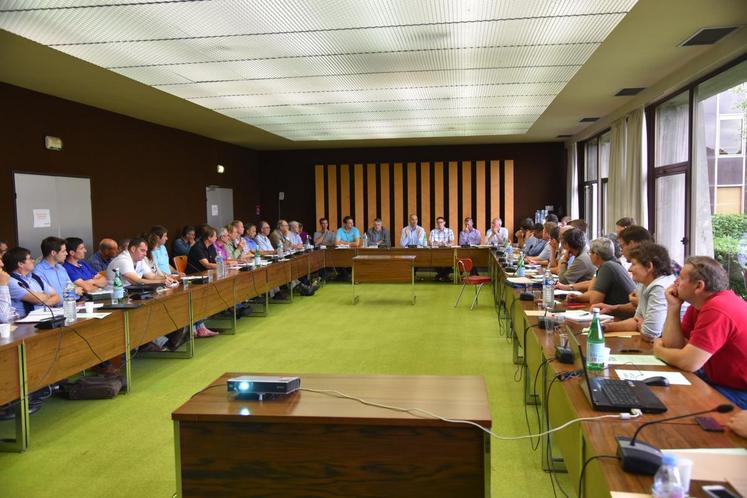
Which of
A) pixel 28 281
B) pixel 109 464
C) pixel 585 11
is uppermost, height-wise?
pixel 585 11

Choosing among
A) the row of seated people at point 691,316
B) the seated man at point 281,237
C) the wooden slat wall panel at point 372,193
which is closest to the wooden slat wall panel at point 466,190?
the wooden slat wall panel at point 372,193

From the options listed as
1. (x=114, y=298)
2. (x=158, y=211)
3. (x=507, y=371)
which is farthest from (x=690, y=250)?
(x=158, y=211)

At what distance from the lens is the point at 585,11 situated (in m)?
3.97

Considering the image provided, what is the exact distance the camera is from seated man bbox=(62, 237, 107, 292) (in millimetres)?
5707

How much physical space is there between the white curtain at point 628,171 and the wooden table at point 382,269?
3084 mm

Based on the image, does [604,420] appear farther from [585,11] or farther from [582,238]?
[582,238]

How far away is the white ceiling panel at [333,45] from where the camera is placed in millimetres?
3820

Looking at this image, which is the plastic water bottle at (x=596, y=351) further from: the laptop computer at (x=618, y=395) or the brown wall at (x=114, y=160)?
the brown wall at (x=114, y=160)

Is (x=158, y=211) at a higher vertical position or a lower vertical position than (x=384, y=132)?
lower

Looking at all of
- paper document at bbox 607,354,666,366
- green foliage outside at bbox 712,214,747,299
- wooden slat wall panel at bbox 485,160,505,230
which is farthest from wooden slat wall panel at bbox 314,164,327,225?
paper document at bbox 607,354,666,366

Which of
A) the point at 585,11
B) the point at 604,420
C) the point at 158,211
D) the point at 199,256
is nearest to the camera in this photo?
the point at 604,420

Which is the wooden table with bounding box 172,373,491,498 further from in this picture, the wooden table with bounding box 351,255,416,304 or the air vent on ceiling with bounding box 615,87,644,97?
the wooden table with bounding box 351,255,416,304

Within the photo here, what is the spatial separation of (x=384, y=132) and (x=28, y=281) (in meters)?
6.69

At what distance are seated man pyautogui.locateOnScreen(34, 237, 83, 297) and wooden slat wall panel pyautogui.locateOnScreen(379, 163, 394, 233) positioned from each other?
8775 mm
